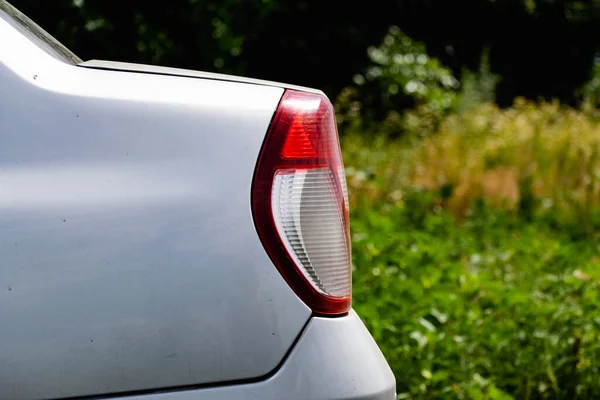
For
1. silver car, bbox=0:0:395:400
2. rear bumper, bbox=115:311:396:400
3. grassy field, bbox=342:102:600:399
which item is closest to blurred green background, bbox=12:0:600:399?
grassy field, bbox=342:102:600:399

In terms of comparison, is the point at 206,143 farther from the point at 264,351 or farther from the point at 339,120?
the point at 339,120

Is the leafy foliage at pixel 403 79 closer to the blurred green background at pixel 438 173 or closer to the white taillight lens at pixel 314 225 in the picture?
the blurred green background at pixel 438 173

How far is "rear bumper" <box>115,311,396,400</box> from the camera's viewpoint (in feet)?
5.31

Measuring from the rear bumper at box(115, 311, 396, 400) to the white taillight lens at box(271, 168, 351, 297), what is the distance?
10cm

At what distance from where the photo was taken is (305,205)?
173 cm

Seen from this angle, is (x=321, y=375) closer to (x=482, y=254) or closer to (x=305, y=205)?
(x=305, y=205)

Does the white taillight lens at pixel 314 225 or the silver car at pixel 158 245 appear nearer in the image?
the silver car at pixel 158 245

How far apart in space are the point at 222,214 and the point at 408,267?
3104 millimetres

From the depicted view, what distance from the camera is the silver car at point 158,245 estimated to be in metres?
1.55

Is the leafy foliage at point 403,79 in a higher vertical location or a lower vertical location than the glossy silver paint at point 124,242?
higher

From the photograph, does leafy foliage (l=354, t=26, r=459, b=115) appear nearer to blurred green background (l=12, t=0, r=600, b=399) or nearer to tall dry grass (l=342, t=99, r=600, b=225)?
blurred green background (l=12, t=0, r=600, b=399)

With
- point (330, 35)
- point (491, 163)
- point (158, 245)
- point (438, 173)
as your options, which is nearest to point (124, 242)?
point (158, 245)

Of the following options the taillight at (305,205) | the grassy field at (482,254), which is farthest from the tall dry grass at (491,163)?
the taillight at (305,205)

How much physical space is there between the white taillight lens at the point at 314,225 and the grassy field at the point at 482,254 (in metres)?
1.66
